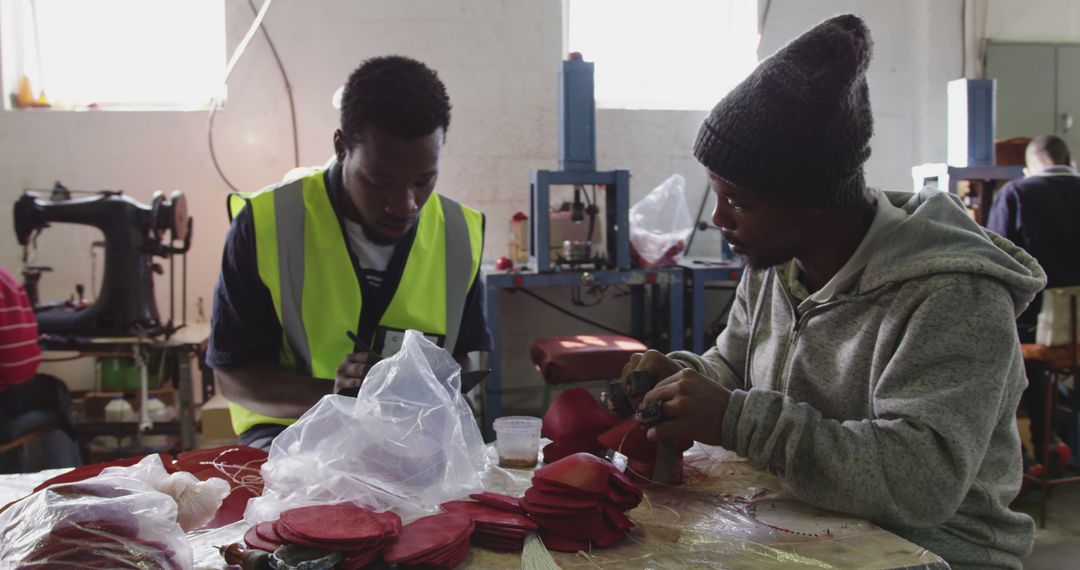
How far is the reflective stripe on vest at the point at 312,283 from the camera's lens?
1.90 m

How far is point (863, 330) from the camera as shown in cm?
133

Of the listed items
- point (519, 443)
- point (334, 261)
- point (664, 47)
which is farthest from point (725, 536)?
point (664, 47)

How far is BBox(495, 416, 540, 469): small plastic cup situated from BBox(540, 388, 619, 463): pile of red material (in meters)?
0.03

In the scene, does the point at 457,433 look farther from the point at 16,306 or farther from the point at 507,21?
the point at 507,21

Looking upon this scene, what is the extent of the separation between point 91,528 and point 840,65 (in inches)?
47.3

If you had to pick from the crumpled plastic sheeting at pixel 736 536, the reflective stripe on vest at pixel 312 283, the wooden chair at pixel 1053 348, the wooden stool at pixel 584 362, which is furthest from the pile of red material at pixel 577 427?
the wooden chair at pixel 1053 348

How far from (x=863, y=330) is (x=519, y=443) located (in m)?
0.65

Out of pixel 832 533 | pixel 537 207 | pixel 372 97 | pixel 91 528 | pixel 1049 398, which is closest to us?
pixel 91 528

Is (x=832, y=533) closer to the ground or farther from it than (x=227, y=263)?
closer to the ground

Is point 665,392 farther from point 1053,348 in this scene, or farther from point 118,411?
point 118,411

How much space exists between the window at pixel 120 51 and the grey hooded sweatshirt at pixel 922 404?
4.19m

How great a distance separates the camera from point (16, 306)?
290 centimetres

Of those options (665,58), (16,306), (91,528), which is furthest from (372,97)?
(665,58)

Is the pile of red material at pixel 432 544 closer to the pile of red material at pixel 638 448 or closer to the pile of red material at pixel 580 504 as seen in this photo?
the pile of red material at pixel 580 504
